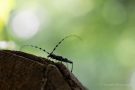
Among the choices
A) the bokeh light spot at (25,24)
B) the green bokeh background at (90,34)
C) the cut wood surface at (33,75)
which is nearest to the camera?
the cut wood surface at (33,75)

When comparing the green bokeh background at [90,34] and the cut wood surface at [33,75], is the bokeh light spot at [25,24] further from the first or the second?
the cut wood surface at [33,75]

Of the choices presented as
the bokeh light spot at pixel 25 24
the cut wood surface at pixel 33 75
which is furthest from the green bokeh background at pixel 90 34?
the cut wood surface at pixel 33 75

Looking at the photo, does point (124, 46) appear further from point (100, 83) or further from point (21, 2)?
point (21, 2)

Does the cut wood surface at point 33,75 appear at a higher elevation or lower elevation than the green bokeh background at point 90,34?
lower

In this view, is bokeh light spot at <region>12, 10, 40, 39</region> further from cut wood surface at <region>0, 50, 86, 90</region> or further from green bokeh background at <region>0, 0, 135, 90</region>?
cut wood surface at <region>0, 50, 86, 90</region>

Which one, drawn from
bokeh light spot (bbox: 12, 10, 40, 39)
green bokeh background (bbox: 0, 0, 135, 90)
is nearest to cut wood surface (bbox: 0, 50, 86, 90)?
green bokeh background (bbox: 0, 0, 135, 90)

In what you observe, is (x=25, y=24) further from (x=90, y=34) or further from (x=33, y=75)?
(x=33, y=75)

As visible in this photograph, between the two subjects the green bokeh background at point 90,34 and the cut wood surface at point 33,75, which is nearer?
the cut wood surface at point 33,75
